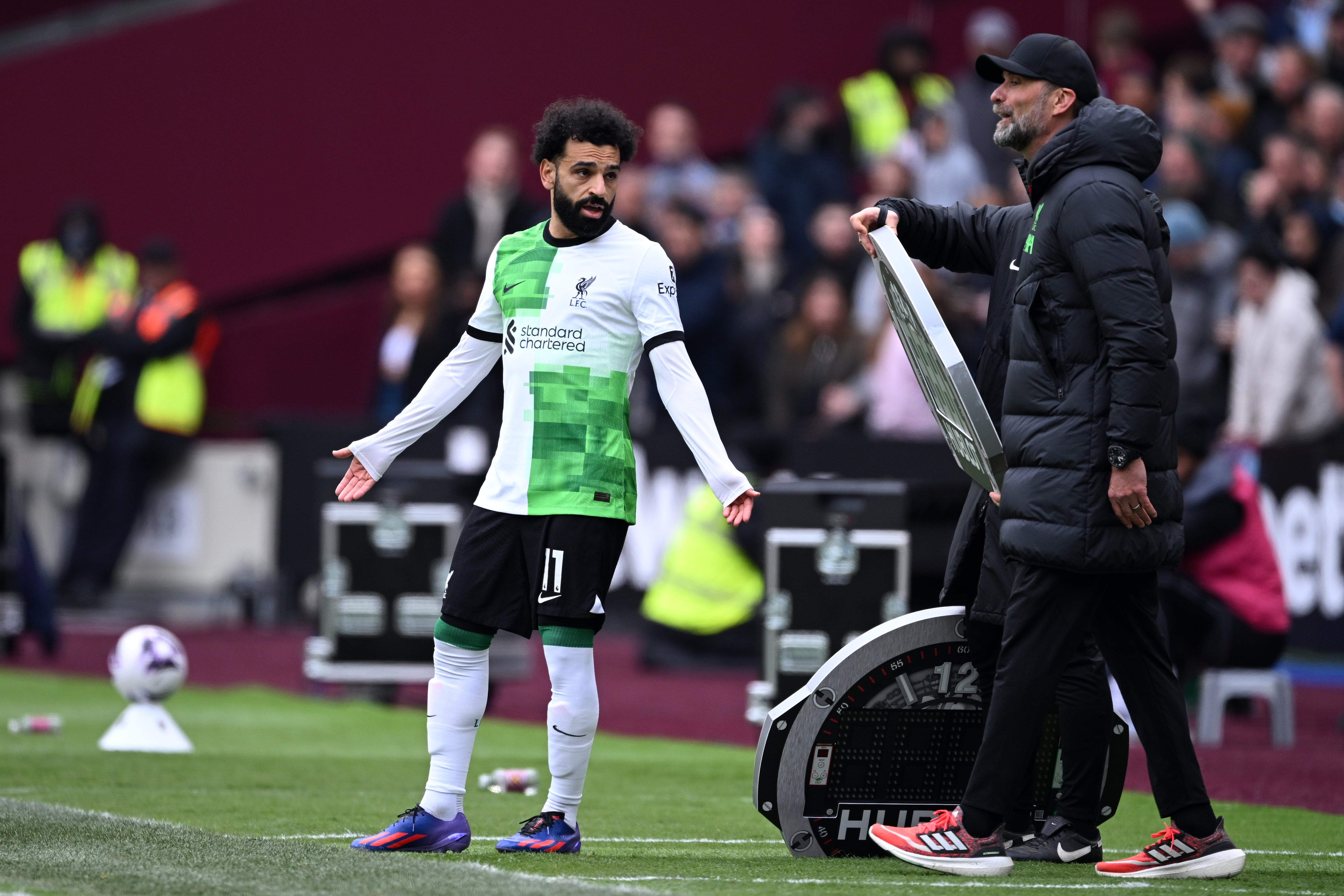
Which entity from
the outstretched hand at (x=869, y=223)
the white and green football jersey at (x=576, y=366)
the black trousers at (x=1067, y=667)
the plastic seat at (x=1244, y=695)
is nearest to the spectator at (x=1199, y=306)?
the plastic seat at (x=1244, y=695)

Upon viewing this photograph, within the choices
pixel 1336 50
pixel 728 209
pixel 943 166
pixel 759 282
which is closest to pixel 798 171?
pixel 728 209

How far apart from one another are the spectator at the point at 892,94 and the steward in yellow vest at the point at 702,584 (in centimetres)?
588

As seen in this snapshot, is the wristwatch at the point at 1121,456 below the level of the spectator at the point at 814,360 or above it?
below

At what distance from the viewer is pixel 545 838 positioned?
629 centimetres

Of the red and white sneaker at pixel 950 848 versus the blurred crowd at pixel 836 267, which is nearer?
the red and white sneaker at pixel 950 848

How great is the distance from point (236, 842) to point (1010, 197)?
1069cm

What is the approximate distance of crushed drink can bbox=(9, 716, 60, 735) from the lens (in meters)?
10.2

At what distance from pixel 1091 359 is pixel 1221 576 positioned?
551cm

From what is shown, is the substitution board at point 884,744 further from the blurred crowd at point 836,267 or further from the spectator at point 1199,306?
the spectator at point 1199,306

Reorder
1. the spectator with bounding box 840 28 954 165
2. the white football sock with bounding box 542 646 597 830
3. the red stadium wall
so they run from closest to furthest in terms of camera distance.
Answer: the white football sock with bounding box 542 646 597 830 → the spectator with bounding box 840 28 954 165 → the red stadium wall

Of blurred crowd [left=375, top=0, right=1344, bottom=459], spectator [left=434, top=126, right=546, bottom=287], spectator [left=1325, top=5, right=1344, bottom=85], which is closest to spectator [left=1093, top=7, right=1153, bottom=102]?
blurred crowd [left=375, top=0, right=1344, bottom=459]

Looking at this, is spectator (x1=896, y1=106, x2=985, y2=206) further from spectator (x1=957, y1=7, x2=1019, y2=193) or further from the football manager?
the football manager

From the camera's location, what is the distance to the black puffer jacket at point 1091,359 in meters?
5.68

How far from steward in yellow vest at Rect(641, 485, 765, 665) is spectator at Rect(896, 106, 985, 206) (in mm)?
4134
